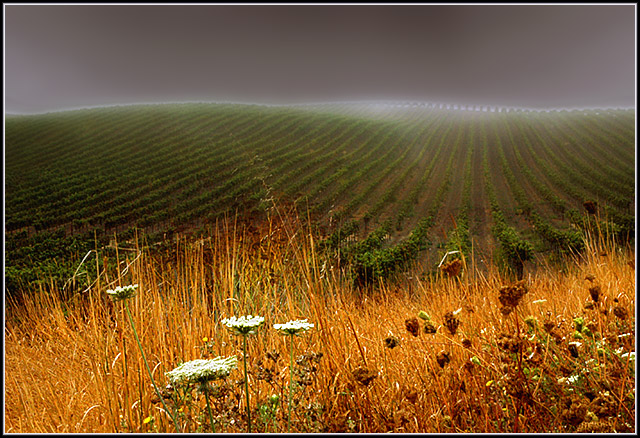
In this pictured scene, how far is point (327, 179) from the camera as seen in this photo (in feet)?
89.9

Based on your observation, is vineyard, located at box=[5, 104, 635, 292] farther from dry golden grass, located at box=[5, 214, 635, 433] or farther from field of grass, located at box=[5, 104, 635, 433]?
dry golden grass, located at box=[5, 214, 635, 433]

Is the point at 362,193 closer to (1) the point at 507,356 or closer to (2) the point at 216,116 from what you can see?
(1) the point at 507,356

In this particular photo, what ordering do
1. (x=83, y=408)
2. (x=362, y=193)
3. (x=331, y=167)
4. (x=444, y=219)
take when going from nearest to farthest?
(x=83, y=408) < (x=444, y=219) < (x=362, y=193) < (x=331, y=167)

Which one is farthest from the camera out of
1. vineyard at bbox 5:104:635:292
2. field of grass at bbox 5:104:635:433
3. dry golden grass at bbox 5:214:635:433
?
vineyard at bbox 5:104:635:292

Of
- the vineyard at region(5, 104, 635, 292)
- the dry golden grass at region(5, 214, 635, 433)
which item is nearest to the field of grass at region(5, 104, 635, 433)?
the dry golden grass at region(5, 214, 635, 433)

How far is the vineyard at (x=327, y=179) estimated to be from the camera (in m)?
15.3

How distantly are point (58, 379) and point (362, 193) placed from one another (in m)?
22.7

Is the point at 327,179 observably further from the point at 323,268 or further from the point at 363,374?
the point at 363,374

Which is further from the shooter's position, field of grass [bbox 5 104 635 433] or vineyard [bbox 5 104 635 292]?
vineyard [bbox 5 104 635 292]

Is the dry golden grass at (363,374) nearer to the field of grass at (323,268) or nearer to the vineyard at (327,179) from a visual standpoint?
the field of grass at (323,268)

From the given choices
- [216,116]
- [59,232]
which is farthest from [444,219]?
[216,116]

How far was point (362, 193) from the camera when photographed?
78.2 ft

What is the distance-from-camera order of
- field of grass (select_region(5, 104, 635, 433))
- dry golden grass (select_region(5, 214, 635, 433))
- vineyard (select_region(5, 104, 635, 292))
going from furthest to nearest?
vineyard (select_region(5, 104, 635, 292))
field of grass (select_region(5, 104, 635, 433))
dry golden grass (select_region(5, 214, 635, 433))

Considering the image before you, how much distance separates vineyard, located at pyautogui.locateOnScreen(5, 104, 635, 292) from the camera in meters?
15.3
